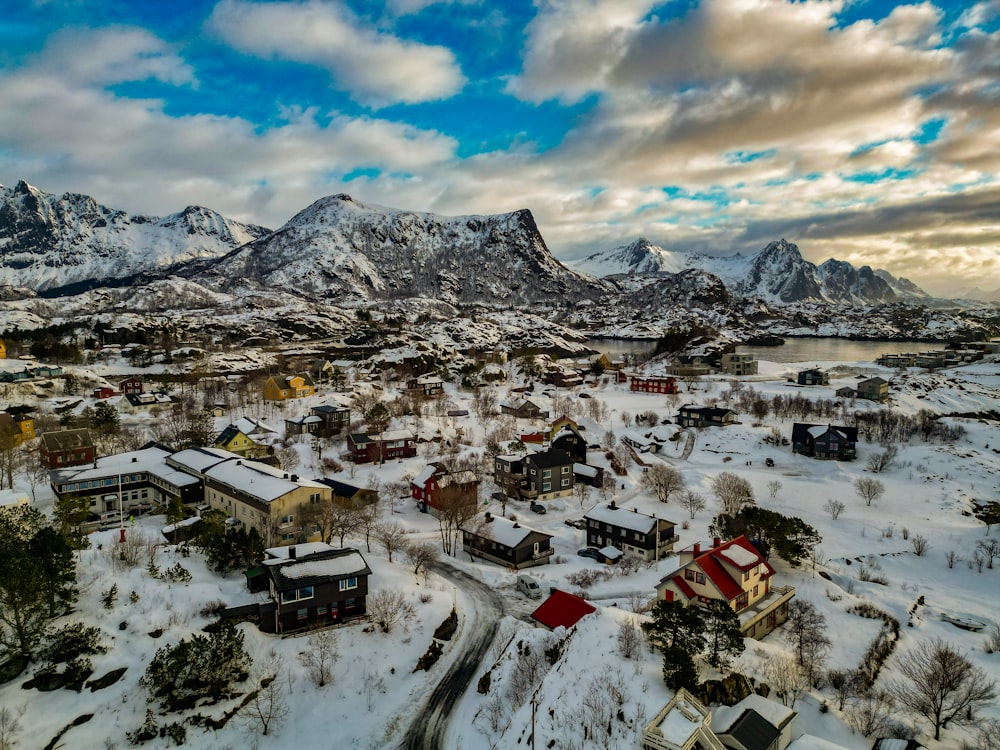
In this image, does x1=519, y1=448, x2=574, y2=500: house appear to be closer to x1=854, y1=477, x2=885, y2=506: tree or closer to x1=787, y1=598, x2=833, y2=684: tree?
x1=787, y1=598, x2=833, y2=684: tree

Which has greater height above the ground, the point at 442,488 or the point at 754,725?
the point at 754,725

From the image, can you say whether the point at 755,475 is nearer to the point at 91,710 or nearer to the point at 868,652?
the point at 868,652

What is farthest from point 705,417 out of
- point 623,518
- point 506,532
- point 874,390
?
point 506,532

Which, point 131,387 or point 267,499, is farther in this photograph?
point 131,387

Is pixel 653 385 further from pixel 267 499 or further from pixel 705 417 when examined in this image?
pixel 267 499

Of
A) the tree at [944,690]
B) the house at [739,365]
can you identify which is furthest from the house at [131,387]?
the house at [739,365]
